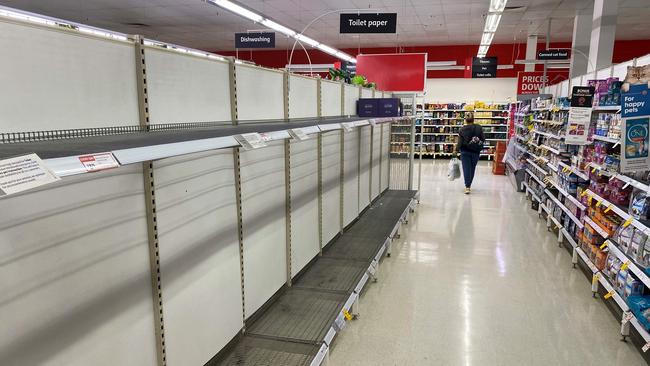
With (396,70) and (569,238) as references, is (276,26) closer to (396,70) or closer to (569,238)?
(396,70)

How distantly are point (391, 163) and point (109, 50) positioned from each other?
23.3ft

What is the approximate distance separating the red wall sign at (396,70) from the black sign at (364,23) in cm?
157

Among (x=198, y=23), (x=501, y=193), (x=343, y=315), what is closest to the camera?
(x=343, y=315)

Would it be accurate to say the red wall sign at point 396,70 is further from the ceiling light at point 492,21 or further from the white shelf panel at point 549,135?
the ceiling light at point 492,21

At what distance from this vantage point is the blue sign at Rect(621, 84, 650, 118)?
3.18 m

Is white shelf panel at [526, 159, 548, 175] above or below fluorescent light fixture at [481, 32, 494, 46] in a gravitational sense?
below

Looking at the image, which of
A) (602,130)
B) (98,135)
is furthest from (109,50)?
(602,130)

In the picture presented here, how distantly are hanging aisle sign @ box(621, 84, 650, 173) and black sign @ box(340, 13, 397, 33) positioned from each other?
4.11 m

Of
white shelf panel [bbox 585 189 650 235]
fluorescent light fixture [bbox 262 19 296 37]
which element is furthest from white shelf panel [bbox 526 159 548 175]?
fluorescent light fixture [bbox 262 19 296 37]

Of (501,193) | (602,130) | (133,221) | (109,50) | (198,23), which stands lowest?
(501,193)

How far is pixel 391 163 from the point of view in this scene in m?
8.45

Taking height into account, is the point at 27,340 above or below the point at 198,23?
below

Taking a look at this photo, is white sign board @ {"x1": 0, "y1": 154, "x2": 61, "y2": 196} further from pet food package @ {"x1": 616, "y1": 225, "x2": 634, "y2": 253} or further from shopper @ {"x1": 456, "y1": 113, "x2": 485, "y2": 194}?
shopper @ {"x1": 456, "y1": 113, "x2": 485, "y2": 194}

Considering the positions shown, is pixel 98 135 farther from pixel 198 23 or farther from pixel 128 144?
pixel 198 23
